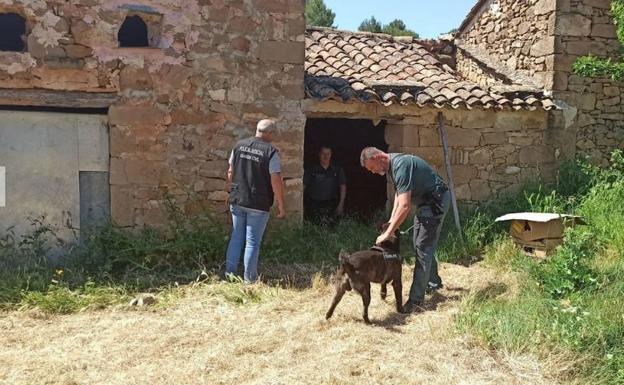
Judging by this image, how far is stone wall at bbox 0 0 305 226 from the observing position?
6086 millimetres

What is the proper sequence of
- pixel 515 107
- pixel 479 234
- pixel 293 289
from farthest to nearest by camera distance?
pixel 515 107, pixel 479 234, pixel 293 289

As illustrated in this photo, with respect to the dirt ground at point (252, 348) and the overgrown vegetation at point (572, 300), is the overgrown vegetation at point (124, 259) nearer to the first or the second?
the dirt ground at point (252, 348)

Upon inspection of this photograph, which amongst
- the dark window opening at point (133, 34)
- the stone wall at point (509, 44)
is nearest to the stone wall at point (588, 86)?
the stone wall at point (509, 44)

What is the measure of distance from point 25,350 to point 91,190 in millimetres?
2496

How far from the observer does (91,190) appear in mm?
6484

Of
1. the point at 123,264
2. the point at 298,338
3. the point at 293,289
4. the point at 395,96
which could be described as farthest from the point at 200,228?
the point at 395,96

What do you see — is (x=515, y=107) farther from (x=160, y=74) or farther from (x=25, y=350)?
(x=25, y=350)

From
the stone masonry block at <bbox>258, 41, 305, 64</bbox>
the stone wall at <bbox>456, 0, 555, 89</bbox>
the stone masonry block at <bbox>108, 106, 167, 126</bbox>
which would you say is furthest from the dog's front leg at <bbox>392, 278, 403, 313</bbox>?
the stone wall at <bbox>456, 0, 555, 89</bbox>

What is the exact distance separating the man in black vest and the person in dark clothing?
7.26 ft

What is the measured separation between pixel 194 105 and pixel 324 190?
229 centimetres

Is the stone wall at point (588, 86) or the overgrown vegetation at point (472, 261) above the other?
the stone wall at point (588, 86)

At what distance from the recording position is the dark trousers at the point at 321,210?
806 cm

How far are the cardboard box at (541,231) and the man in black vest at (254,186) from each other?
3.06m

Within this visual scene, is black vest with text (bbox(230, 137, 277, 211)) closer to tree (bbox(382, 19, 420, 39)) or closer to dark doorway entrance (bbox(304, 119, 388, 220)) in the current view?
dark doorway entrance (bbox(304, 119, 388, 220))
